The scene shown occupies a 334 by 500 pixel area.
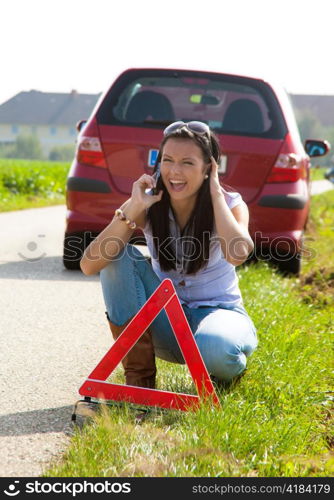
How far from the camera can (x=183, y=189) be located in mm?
3734

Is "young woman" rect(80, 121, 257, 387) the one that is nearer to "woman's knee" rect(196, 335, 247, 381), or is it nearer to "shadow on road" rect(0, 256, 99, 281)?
"woman's knee" rect(196, 335, 247, 381)

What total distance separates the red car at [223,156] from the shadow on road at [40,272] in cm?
42

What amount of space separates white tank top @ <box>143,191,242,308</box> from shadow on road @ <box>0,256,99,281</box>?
11.3 feet

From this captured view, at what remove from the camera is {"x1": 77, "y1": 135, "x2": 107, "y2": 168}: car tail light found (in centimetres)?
684

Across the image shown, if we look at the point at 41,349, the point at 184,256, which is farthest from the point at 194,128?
the point at 41,349

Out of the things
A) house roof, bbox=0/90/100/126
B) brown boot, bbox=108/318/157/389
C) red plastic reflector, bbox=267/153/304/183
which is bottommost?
house roof, bbox=0/90/100/126

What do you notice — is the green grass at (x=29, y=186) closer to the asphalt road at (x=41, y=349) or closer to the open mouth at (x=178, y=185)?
the asphalt road at (x=41, y=349)

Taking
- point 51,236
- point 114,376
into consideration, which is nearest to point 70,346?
point 114,376

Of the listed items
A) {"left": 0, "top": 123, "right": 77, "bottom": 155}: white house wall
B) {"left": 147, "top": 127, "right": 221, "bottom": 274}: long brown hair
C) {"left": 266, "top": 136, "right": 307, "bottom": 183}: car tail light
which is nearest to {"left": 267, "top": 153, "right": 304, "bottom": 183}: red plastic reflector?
{"left": 266, "top": 136, "right": 307, "bottom": 183}: car tail light

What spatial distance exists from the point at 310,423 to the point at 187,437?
2.09ft

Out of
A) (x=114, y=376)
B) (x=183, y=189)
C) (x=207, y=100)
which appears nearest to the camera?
(x=183, y=189)

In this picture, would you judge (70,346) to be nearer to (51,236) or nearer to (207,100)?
(207,100)

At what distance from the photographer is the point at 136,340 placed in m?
3.48

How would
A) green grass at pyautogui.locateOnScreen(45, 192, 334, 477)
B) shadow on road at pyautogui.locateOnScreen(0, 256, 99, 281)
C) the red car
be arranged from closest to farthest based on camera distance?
1. green grass at pyautogui.locateOnScreen(45, 192, 334, 477)
2. the red car
3. shadow on road at pyautogui.locateOnScreen(0, 256, 99, 281)
